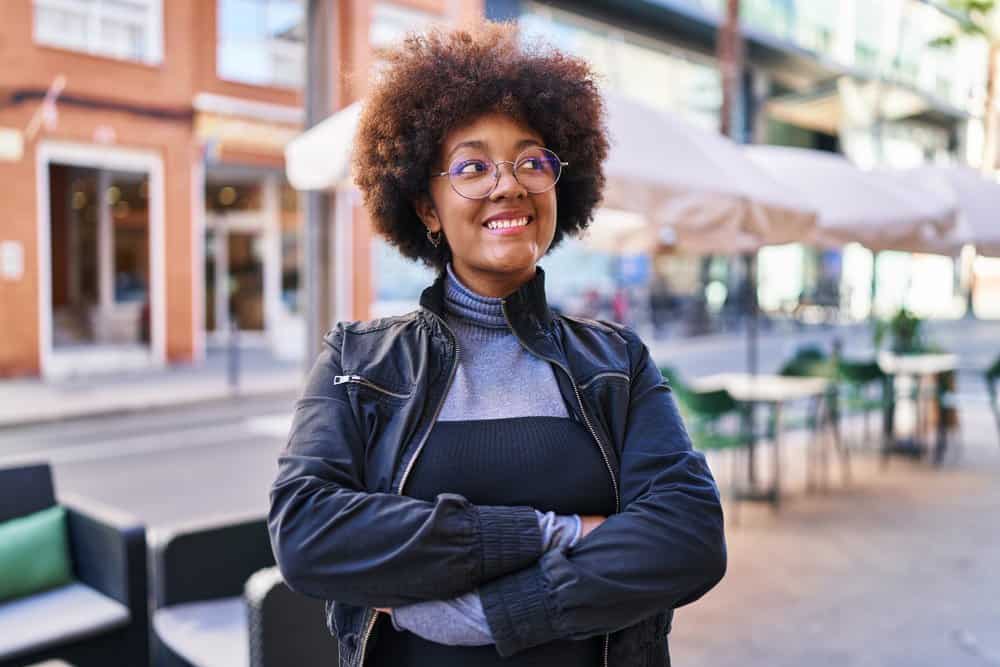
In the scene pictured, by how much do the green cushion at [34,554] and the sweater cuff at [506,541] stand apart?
2672mm

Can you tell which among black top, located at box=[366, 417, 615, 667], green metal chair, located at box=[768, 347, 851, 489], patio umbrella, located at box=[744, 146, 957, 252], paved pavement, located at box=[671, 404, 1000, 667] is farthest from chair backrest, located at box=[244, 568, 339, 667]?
green metal chair, located at box=[768, 347, 851, 489]

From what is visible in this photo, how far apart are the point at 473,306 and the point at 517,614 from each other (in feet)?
1.76

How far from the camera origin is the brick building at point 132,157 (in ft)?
34.3

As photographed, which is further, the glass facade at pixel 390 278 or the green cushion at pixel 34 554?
the glass facade at pixel 390 278

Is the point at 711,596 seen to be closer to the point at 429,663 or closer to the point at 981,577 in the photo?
the point at 981,577

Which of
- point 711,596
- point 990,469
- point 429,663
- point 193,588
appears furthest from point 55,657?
point 990,469

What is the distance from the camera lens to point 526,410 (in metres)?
1.37

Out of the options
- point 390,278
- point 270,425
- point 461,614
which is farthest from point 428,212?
point 390,278

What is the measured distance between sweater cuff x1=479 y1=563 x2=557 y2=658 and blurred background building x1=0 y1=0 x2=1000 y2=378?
601 cm

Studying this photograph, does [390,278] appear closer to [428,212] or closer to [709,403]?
[709,403]

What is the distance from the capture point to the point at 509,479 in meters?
1.30

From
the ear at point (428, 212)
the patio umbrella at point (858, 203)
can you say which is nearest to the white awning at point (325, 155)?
the ear at point (428, 212)

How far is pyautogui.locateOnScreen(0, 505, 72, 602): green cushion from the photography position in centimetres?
313

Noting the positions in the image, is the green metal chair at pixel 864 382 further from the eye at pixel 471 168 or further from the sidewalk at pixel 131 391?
the eye at pixel 471 168
